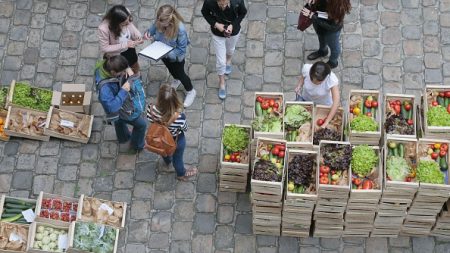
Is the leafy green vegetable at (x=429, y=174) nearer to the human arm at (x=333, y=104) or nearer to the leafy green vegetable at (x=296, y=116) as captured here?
the human arm at (x=333, y=104)

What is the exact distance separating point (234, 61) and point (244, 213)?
299 centimetres

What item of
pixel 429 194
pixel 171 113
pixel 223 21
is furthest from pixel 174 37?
pixel 429 194

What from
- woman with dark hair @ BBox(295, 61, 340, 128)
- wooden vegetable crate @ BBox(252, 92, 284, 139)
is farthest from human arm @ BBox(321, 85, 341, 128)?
wooden vegetable crate @ BBox(252, 92, 284, 139)

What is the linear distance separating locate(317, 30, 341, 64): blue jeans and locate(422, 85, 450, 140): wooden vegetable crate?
203 centimetres

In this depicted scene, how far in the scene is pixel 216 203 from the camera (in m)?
10.6

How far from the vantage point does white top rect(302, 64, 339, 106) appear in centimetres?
964

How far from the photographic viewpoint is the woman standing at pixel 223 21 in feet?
33.8

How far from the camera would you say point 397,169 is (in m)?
8.89

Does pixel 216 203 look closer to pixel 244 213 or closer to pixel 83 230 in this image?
pixel 244 213

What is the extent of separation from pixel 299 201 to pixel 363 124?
1410 millimetres

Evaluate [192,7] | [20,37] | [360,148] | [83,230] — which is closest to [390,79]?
[360,148]

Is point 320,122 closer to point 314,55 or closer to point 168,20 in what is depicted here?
point 314,55

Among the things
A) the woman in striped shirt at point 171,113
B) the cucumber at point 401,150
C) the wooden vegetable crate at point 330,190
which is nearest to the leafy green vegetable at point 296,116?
the wooden vegetable crate at point 330,190

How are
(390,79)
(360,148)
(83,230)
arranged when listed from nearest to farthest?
(360,148), (83,230), (390,79)
